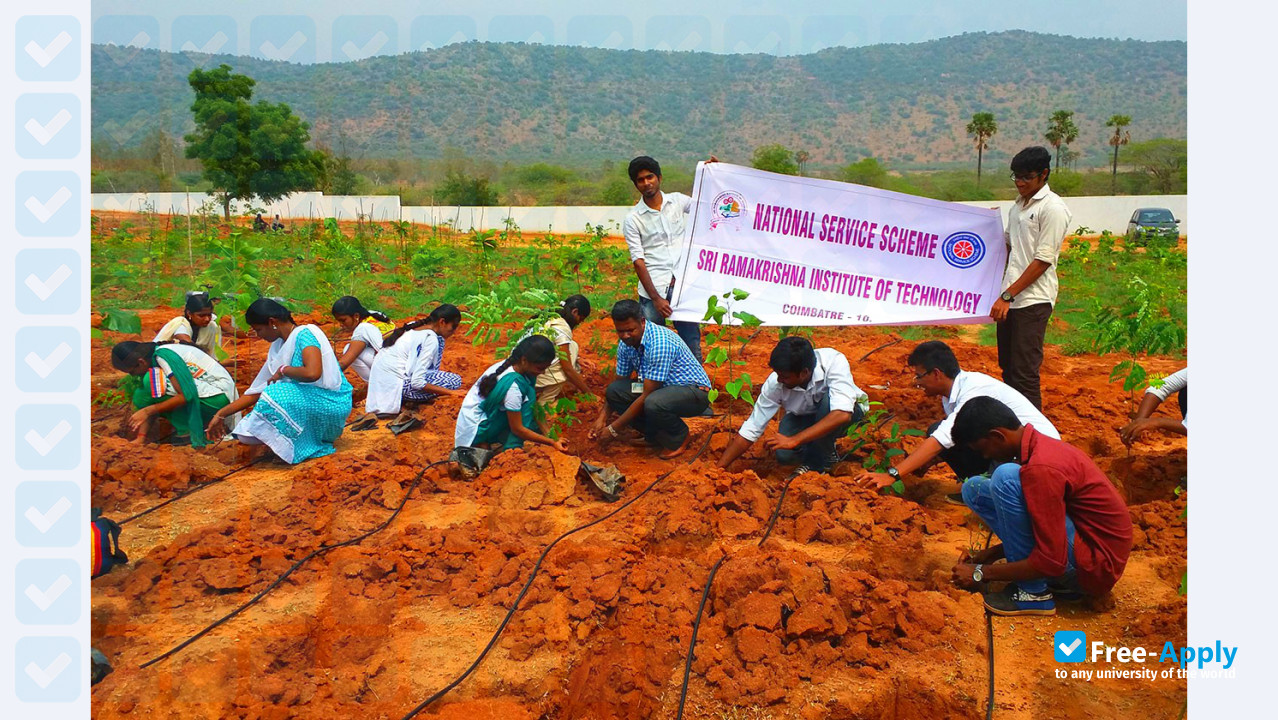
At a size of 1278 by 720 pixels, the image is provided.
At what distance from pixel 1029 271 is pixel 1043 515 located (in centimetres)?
194

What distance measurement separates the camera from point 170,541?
162 inches

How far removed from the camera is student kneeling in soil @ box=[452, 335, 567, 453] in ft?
15.1

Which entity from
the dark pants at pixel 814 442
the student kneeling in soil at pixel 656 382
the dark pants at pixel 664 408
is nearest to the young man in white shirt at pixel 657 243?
the student kneeling in soil at pixel 656 382

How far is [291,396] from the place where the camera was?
16.7 feet

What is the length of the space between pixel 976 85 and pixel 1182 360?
55.5 metres

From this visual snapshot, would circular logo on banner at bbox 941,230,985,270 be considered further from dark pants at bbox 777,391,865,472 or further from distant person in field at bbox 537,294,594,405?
distant person in field at bbox 537,294,594,405

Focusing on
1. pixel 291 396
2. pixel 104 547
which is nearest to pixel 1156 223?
pixel 291 396

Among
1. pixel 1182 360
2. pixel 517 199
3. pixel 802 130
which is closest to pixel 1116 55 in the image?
pixel 802 130

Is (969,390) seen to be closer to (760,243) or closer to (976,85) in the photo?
(760,243)

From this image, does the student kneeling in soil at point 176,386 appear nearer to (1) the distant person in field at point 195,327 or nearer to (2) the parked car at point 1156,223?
(1) the distant person in field at point 195,327

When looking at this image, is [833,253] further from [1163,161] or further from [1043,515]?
[1163,161]

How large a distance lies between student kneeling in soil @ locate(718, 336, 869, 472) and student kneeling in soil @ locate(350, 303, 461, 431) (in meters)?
2.40

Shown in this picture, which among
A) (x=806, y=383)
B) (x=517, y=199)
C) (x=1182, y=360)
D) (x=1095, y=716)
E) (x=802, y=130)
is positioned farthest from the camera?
(x=802, y=130)

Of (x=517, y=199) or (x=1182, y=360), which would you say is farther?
(x=517, y=199)
